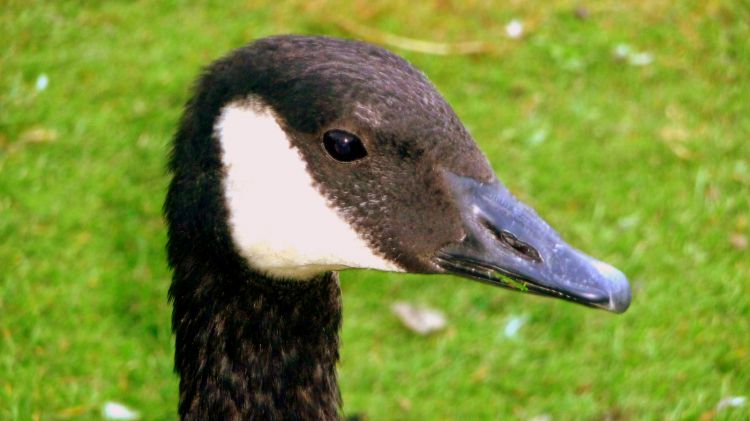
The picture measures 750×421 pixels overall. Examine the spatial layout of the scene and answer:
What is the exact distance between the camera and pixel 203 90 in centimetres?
219

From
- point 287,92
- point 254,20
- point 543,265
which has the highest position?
point 254,20

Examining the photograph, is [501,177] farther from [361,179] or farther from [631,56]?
[361,179]

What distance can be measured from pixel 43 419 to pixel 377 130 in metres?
2.05

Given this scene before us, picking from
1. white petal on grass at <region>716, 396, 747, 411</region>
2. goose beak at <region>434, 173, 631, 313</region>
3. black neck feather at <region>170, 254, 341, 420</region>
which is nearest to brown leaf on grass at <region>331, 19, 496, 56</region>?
white petal on grass at <region>716, 396, 747, 411</region>

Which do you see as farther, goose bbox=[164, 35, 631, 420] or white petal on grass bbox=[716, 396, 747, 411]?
white petal on grass bbox=[716, 396, 747, 411]

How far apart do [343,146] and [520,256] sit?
46 centimetres

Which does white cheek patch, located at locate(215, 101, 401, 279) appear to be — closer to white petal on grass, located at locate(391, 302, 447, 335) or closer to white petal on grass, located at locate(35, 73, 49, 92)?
white petal on grass, located at locate(391, 302, 447, 335)

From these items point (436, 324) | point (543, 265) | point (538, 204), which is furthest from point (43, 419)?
point (538, 204)

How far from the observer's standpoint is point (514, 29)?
19.2 ft

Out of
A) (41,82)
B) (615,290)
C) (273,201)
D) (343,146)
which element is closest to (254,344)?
(273,201)

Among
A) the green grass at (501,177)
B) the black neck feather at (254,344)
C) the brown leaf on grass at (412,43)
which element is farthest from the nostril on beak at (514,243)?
the brown leaf on grass at (412,43)

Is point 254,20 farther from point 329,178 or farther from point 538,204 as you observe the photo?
point 329,178

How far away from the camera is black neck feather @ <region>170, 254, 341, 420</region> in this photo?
2289mm

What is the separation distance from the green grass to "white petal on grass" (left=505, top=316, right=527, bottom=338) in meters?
0.03
